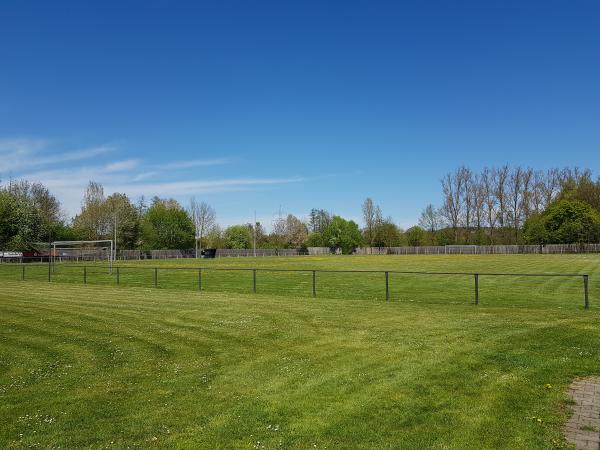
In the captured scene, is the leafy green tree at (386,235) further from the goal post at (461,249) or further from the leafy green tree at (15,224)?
the leafy green tree at (15,224)

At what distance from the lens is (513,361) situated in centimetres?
880

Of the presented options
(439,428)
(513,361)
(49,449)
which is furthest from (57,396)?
(513,361)

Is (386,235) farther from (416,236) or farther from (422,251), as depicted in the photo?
(422,251)

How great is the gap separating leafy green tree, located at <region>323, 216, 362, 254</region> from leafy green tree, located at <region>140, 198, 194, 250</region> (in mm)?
42077

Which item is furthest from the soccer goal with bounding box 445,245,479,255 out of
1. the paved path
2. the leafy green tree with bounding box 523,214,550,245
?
the paved path

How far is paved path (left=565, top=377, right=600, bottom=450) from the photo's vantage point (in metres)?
5.45

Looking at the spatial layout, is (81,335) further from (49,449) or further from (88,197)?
(88,197)

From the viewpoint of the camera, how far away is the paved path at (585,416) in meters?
5.45

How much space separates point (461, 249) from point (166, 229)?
6788 cm

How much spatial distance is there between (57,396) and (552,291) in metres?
22.9

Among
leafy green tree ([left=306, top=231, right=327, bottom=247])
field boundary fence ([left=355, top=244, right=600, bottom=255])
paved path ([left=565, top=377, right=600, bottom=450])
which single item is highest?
leafy green tree ([left=306, top=231, right=327, bottom=247])

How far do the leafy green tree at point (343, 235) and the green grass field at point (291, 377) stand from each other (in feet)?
394

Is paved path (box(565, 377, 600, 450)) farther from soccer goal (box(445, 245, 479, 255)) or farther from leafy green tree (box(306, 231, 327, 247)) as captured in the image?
leafy green tree (box(306, 231, 327, 247))

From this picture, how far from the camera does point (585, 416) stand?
6172 millimetres
